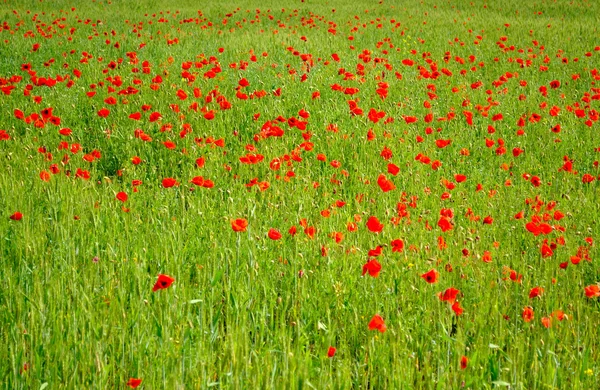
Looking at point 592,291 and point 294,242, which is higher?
point 592,291

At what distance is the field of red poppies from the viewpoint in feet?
6.66

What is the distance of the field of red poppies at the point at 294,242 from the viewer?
2.03m

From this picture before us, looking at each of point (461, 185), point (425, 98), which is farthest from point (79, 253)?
point (425, 98)

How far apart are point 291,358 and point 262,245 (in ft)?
3.56

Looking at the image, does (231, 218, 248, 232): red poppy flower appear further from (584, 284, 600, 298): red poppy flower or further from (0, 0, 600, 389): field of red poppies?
(584, 284, 600, 298): red poppy flower

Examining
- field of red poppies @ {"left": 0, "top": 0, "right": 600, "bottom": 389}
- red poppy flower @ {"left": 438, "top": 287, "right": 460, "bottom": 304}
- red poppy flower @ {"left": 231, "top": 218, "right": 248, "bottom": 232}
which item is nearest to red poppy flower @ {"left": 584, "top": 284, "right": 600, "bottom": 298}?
field of red poppies @ {"left": 0, "top": 0, "right": 600, "bottom": 389}

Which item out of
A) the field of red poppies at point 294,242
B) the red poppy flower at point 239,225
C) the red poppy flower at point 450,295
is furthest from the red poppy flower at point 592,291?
the red poppy flower at point 239,225

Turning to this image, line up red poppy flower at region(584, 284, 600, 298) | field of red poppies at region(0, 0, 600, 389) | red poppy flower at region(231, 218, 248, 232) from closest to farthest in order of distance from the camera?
field of red poppies at region(0, 0, 600, 389), red poppy flower at region(584, 284, 600, 298), red poppy flower at region(231, 218, 248, 232)

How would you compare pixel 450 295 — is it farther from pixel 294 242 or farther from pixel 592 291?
pixel 294 242

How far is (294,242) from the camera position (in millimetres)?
3018

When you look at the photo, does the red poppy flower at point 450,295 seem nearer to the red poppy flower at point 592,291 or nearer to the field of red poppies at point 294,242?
the field of red poppies at point 294,242

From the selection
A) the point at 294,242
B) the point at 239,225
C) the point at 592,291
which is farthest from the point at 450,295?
the point at 294,242

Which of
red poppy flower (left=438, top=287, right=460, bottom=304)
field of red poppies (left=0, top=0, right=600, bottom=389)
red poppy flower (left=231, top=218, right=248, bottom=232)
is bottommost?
field of red poppies (left=0, top=0, right=600, bottom=389)

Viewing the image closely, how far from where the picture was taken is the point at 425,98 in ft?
20.7
